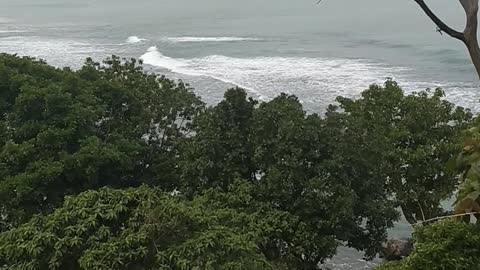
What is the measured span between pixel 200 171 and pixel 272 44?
76.4ft

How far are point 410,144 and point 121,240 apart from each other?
7388mm

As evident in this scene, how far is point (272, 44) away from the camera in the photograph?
33750mm

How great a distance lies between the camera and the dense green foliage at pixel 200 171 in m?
7.70

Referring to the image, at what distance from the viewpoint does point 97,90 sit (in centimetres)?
1367

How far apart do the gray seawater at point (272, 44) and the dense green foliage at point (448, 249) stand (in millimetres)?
8925

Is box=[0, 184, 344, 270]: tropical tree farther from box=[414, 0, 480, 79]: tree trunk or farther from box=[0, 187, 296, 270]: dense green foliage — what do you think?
box=[414, 0, 480, 79]: tree trunk

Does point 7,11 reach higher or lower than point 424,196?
higher

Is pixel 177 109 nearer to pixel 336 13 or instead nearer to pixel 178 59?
pixel 178 59

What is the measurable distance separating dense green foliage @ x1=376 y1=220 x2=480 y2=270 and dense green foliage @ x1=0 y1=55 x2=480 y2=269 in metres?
2.02

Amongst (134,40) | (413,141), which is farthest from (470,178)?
(134,40)

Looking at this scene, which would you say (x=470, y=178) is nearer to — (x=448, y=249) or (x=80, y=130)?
(x=448, y=249)

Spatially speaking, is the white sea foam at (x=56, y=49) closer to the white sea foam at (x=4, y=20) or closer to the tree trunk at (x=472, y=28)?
the white sea foam at (x=4, y=20)

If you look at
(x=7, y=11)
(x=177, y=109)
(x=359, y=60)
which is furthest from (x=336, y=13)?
(x=177, y=109)

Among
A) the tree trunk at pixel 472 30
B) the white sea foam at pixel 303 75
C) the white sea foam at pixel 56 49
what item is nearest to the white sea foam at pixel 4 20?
the white sea foam at pixel 56 49
